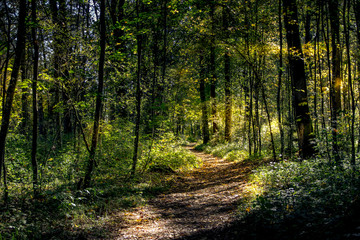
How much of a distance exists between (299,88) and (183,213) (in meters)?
6.28

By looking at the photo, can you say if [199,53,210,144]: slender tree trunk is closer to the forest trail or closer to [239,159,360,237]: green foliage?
the forest trail

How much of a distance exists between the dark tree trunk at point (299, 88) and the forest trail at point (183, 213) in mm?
2802

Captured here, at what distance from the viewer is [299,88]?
26.2 ft

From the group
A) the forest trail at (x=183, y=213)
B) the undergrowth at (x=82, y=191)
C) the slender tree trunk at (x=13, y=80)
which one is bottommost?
the forest trail at (x=183, y=213)

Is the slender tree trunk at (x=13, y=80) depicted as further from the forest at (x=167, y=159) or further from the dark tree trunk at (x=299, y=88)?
the dark tree trunk at (x=299, y=88)

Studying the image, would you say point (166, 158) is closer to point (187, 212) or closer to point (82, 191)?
point (187, 212)

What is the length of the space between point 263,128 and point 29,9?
55.5 feet

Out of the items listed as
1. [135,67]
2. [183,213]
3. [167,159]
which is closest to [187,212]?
[183,213]

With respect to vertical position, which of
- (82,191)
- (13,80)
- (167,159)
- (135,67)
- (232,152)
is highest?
(135,67)

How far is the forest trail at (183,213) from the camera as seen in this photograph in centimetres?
442

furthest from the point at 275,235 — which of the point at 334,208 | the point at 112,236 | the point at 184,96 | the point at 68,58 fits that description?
the point at 184,96

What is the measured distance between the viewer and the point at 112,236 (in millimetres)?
4297

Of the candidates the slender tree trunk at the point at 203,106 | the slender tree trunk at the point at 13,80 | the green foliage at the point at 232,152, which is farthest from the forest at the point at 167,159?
the slender tree trunk at the point at 203,106

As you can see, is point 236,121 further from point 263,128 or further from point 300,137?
point 300,137
